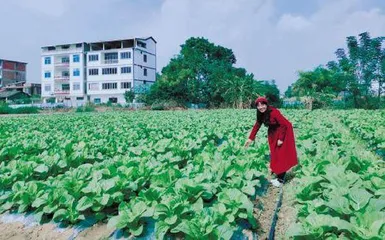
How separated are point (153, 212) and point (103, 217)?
79 centimetres

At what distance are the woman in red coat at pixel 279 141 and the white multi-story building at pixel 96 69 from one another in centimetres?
4803

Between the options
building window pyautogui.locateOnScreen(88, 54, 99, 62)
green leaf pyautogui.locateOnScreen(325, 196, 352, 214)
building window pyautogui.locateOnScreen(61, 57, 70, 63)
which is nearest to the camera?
green leaf pyautogui.locateOnScreen(325, 196, 352, 214)

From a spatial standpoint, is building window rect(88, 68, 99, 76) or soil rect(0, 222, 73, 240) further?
building window rect(88, 68, 99, 76)

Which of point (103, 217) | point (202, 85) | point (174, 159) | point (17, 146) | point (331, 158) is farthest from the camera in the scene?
point (202, 85)

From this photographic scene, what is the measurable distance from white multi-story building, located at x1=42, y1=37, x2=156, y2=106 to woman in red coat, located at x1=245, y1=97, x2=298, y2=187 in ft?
158

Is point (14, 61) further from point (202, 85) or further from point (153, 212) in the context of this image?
point (153, 212)

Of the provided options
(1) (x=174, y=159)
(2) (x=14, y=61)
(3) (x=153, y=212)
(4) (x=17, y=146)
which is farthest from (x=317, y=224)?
(2) (x=14, y=61)

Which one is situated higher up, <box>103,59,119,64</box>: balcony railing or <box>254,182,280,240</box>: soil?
<box>103,59,119,64</box>: balcony railing

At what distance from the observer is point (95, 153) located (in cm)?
737

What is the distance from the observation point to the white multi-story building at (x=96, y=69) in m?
54.0

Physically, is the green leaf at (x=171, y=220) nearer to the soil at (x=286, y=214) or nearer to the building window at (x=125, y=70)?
the soil at (x=286, y=214)

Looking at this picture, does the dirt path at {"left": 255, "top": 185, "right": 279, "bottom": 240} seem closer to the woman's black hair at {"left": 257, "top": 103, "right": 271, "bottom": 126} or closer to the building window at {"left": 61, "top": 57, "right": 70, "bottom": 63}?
the woman's black hair at {"left": 257, "top": 103, "right": 271, "bottom": 126}

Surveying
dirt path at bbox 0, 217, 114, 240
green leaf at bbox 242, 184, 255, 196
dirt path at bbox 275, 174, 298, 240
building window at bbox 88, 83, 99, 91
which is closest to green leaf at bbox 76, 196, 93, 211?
dirt path at bbox 0, 217, 114, 240

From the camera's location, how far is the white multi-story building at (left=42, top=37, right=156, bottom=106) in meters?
54.0
